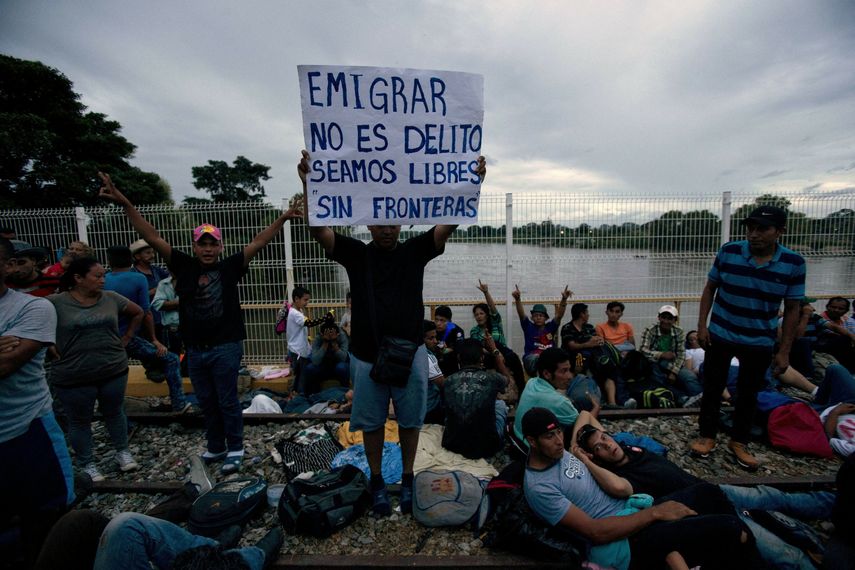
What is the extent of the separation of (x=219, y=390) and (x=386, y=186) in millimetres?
2387

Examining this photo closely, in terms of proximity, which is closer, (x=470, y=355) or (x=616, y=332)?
(x=470, y=355)

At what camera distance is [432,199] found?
2912 mm

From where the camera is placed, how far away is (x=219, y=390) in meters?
3.57

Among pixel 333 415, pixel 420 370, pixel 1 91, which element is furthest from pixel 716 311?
pixel 1 91

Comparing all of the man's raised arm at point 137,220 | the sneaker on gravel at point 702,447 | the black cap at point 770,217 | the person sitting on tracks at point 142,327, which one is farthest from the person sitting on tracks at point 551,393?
the person sitting on tracks at point 142,327

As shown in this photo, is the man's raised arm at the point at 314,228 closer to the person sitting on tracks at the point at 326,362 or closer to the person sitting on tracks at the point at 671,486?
the person sitting on tracks at the point at 671,486

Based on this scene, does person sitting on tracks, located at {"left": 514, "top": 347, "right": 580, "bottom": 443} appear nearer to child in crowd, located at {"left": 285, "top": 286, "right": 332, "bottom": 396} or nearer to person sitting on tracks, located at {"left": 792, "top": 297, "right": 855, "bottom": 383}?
child in crowd, located at {"left": 285, "top": 286, "right": 332, "bottom": 396}

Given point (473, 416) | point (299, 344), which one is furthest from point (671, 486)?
point (299, 344)

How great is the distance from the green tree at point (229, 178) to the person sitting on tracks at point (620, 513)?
4774 centimetres

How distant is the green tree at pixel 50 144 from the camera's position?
19.5m

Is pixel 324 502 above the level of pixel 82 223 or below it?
below

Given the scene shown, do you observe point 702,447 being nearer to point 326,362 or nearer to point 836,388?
point 836,388

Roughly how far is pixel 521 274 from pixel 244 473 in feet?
17.0

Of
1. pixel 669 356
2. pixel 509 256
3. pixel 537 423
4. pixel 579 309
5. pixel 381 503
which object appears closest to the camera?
pixel 537 423
